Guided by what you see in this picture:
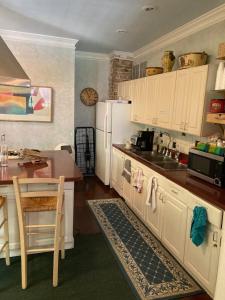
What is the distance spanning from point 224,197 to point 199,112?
1.08 m

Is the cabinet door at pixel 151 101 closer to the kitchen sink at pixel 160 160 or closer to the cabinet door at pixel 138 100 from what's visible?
the cabinet door at pixel 138 100

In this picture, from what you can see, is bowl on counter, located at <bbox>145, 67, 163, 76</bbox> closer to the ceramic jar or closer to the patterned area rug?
the ceramic jar

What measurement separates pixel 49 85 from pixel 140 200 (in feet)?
8.88

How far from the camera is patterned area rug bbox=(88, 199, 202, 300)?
86.4 inches

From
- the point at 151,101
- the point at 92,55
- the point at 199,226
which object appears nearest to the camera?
the point at 199,226

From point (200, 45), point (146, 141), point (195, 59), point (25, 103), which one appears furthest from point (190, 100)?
point (25, 103)

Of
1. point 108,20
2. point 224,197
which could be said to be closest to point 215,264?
point 224,197

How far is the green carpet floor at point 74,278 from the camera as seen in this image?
2076 mm

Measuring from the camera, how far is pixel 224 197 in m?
2.10

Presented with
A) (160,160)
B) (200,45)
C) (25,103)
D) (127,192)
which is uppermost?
(200,45)

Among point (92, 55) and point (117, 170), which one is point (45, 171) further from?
point (92, 55)

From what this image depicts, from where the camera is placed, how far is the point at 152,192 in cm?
307

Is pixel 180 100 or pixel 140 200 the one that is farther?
pixel 140 200

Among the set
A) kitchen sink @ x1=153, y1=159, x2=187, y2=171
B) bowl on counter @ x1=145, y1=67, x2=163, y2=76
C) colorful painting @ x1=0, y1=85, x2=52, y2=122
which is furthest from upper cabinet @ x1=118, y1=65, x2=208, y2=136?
colorful painting @ x1=0, y1=85, x2=52, y2=122
